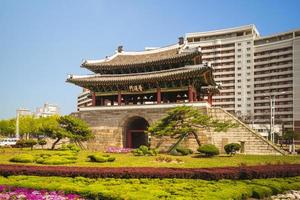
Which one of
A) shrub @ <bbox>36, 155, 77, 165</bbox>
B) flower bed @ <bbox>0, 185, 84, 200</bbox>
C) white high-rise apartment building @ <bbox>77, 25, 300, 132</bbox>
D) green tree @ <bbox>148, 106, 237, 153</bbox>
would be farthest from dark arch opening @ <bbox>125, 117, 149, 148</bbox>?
white high-rise apartment building @ <bbox>77, 25, 300, 132</bbox>

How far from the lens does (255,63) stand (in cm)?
9781

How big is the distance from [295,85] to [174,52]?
5286 centimetres

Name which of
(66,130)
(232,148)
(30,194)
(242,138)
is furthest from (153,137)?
(30,194)

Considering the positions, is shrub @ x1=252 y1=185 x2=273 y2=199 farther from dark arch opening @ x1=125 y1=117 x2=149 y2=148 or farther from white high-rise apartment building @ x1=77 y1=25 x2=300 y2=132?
white high-rise apartment building @ x1=77 y1=25 x2=300 y2=132

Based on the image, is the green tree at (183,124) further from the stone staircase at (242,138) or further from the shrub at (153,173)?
the shrub at (153,173)

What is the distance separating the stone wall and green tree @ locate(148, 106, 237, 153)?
2.06 m

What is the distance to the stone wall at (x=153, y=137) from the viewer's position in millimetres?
37406

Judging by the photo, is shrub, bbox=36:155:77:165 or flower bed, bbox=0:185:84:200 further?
shrub, bbox=36:155:77:165

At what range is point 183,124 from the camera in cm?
3681

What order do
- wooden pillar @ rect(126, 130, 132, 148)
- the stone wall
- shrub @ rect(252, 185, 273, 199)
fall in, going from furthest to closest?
wooden pillar @ rect(126, 130, 132, 148)
the stone wall
shrub @ rect(252, 185, 273, 199)

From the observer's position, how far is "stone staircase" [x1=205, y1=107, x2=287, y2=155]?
36.5m

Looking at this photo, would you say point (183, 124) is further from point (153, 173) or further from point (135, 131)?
point (153, 173)

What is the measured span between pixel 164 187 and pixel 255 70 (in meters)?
87.3

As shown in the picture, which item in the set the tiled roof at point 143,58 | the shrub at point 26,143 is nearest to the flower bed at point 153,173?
the tiled roof at point 143,58
